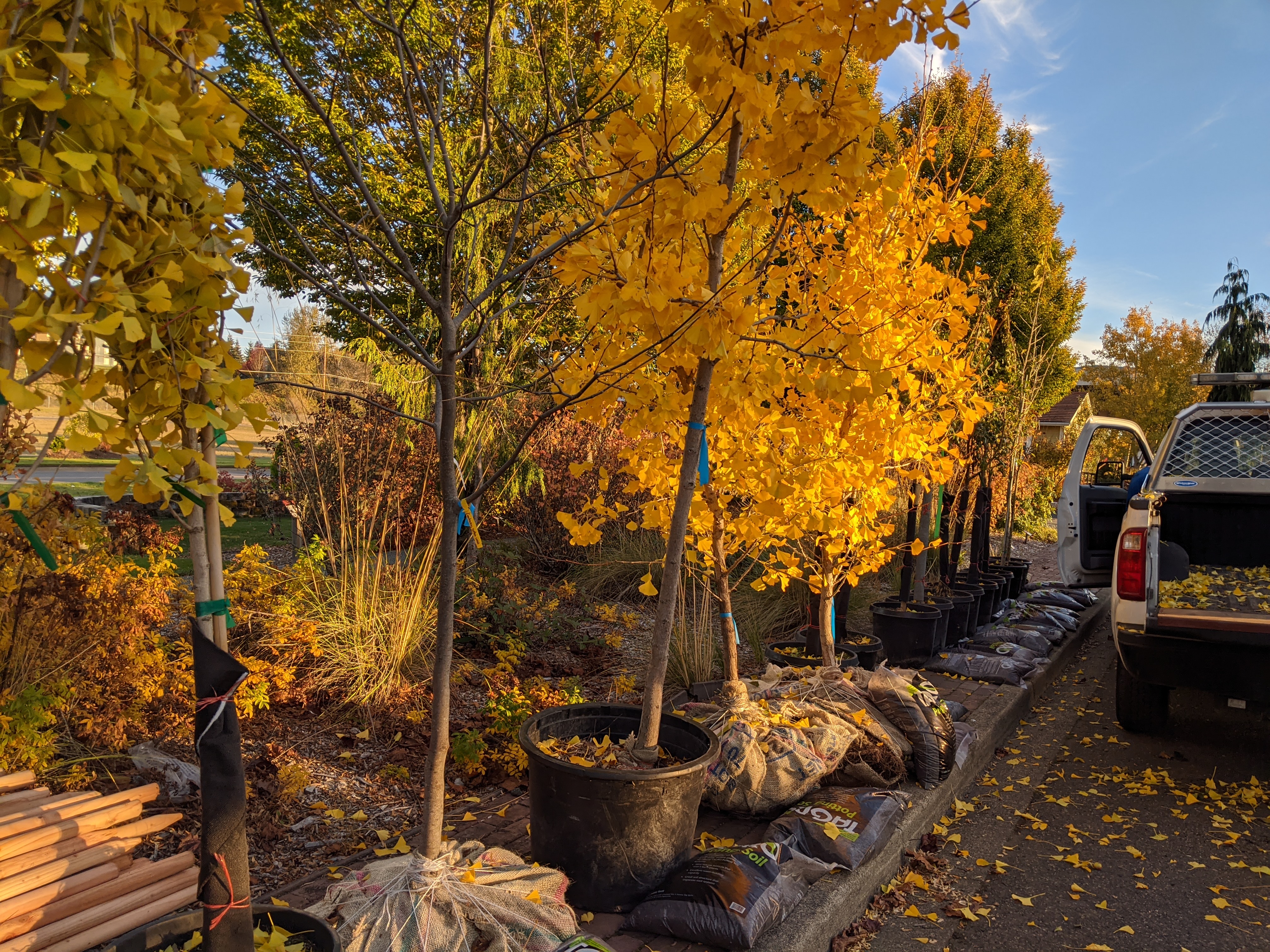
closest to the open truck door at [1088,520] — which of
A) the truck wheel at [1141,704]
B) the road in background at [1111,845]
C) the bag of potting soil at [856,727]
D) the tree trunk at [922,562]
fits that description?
the tree trunk at [922,562]

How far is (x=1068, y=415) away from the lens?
31.0 metres

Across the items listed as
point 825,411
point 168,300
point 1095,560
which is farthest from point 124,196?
point 1095,560

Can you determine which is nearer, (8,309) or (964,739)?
(8,309)

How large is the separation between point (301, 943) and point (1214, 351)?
34343 mm

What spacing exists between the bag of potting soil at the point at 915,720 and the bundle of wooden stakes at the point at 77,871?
2.94 m

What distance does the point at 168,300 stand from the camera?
1.21 m

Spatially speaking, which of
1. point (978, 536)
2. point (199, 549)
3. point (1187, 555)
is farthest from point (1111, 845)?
point (978, 536)

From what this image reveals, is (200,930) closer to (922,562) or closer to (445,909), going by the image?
(445,909)

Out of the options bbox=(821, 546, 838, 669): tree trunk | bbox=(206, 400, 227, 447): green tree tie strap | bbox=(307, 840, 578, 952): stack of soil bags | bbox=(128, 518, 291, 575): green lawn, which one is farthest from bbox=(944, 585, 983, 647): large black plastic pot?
bbox=(128, 518, 291, 575): green lawn

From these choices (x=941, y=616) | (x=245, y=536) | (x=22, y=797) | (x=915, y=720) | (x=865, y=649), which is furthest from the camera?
(x=245, y=536)

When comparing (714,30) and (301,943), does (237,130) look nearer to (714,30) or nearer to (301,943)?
(714,30)

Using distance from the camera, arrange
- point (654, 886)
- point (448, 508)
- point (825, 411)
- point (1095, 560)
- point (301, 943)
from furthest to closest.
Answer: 1. point (1095, 560)
2. point (825, 411)
3. point (654, 886)
4. point (448, 508)
5. point (301, 943)

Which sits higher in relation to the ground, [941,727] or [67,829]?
[67,829]

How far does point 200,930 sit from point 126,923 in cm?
32
